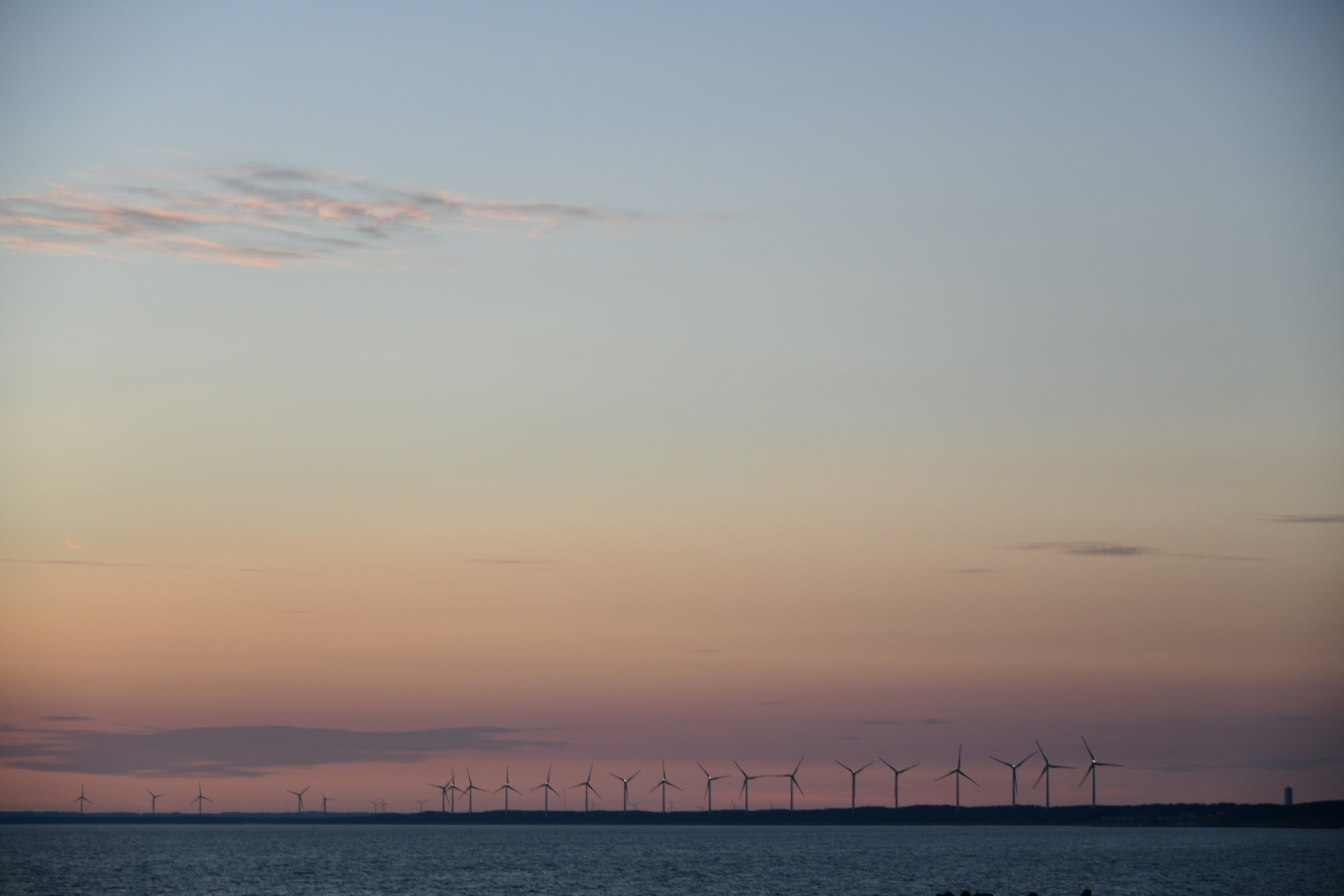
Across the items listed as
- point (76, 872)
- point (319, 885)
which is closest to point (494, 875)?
point (319, 885)

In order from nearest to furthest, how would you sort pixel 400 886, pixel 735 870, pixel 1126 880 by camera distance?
1. pixel 400 886
2. pixel 1126 880
3. pixel 735 870

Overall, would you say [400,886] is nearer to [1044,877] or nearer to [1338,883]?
[1044,877]

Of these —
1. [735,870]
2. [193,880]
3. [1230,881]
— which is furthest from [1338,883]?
[193,880]

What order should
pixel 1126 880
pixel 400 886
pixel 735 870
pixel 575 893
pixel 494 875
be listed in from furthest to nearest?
pixel 735 870, pixel 494 875, pixel 1126 880, pixel 400 886, pixel 575 893

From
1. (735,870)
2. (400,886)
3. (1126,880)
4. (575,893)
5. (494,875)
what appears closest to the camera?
(575,893)

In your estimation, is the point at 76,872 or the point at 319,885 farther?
the point at 76,872

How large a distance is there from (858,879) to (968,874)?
23.4 meters

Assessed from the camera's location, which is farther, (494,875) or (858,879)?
(494,875)

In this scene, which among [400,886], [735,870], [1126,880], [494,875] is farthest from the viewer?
[735,870]

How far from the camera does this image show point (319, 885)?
522 feet

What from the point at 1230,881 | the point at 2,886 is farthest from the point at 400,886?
the point at 1230,881

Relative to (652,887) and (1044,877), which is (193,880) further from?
(1044,877)

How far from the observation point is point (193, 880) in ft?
564

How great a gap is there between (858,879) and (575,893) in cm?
4090
